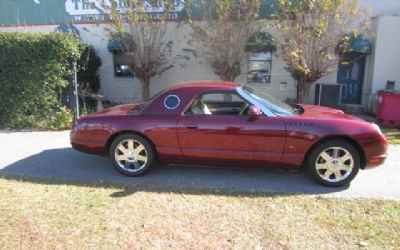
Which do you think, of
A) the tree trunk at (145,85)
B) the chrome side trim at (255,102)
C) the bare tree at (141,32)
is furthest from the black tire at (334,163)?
the tree trunk at (145,85)

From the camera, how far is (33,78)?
8383mm

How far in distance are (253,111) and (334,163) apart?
136cm

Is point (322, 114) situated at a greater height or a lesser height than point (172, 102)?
lesser

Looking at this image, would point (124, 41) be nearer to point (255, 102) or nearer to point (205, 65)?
point (205, 65)

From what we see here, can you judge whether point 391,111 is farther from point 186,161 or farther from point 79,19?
point 79,19

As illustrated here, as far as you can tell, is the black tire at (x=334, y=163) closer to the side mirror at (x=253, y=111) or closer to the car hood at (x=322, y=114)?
the car hood at (x=322, y=114)

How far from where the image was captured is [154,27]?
11.0 meters

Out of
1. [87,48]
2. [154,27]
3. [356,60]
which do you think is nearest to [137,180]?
[154,27]

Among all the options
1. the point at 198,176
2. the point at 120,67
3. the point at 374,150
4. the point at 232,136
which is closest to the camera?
the point at 374,150

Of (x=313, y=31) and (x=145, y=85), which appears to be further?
(x=145, y=85)

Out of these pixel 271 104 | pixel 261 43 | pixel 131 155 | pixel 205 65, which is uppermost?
pixel 261 43

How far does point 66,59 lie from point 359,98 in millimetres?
10398

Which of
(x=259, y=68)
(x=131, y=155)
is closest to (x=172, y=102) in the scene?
(x=131, y=155)

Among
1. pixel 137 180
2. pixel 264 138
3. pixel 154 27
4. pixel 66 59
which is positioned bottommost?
pixel 137 180
